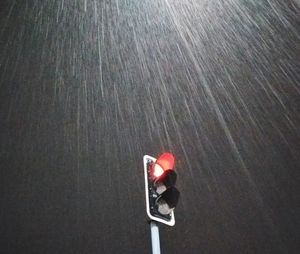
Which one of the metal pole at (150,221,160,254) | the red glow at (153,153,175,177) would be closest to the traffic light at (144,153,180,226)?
the red glow at (153,153,175,177)

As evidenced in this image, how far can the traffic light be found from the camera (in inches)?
152

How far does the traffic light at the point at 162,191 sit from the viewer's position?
3.85m

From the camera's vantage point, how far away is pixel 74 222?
8.15 metres

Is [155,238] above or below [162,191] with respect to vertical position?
below

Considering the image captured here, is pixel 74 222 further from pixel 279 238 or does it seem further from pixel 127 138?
pixel 279 238

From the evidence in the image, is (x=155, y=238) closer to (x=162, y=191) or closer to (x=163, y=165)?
(x=162, y=191)

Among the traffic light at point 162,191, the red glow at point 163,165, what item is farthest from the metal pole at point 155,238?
the red glow at point 163,165

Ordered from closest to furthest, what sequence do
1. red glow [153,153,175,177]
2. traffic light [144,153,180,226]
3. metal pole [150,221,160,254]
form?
metal pole [150,221,160,254] → traffic light [144,153,180,226] → red glow [153,153,175,177]

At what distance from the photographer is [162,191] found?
3941 mm

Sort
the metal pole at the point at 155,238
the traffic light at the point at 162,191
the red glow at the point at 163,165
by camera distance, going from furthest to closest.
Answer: the red glow at the point at 163,165 < the traffic light at the point at 162,191 < the metal pole at the point at 155,238

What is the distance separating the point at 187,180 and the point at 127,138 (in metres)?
1.72

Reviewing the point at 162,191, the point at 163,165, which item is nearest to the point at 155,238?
the point at 162,191

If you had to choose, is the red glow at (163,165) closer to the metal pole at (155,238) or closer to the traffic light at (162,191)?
the traffic light at (162,191)

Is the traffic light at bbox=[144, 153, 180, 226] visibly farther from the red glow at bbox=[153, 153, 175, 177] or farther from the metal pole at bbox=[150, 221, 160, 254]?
the metal pole at bbox=[150, 221, 160, 254]
